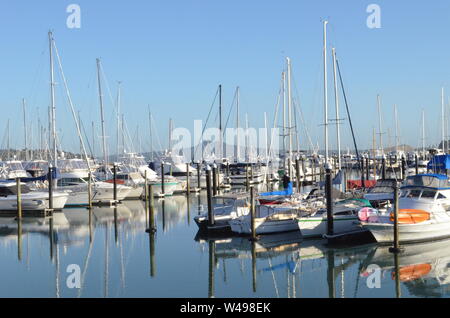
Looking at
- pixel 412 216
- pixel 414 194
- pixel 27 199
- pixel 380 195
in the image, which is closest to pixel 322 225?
pixel 412 216

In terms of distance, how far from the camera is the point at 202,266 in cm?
2297

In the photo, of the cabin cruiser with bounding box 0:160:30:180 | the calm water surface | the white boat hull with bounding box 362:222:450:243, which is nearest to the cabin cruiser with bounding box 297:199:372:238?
the calm water surface

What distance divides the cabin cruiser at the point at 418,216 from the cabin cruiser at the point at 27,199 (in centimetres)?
2328

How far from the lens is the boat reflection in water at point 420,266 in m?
18.8

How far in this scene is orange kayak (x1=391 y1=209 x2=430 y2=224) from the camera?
24.7m

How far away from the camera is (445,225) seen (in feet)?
84.7

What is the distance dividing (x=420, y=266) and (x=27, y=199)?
27.3 m

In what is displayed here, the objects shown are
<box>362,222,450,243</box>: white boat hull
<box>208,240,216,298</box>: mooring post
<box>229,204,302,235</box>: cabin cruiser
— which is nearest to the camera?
<box>208,240,216,298</box>: mooring post

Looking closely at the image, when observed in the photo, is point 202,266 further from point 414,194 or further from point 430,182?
point 430,182

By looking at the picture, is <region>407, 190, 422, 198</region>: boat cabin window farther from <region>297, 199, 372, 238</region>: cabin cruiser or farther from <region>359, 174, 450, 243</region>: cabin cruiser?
<region>297, 199, 372, 238</region>: cabin cruiser

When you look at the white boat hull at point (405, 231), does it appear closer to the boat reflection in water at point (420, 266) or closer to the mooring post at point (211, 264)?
the boat reflection in water at point (420, 266)

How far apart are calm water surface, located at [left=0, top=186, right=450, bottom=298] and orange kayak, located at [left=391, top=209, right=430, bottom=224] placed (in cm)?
116
